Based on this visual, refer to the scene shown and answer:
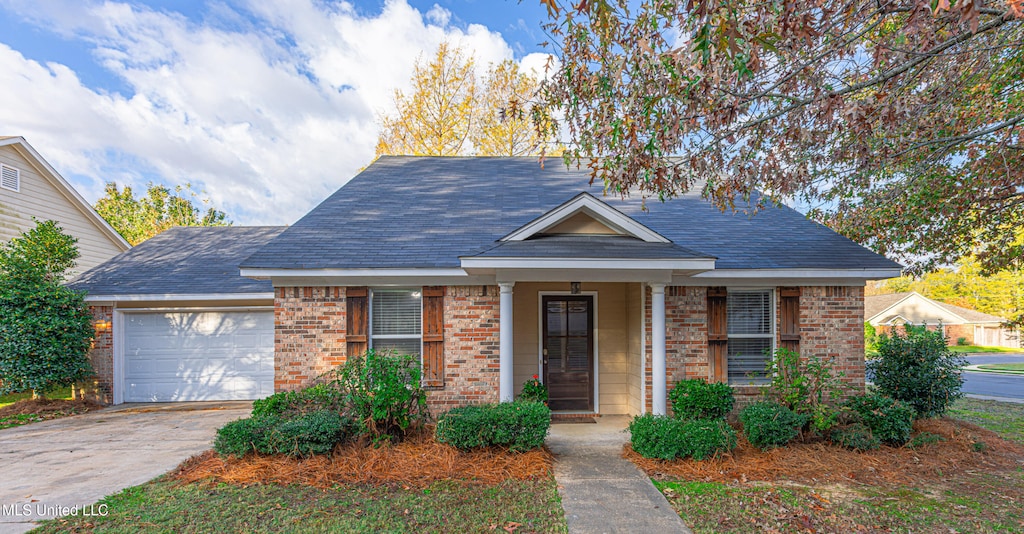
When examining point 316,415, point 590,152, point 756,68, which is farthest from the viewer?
point 316,415

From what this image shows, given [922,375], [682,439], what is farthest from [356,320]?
[922,375]

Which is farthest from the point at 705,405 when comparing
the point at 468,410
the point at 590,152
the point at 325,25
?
the point at 325,25

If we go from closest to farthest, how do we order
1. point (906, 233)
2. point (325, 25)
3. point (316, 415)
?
point (316, 415)
point (906, 233)
point (325, 25)

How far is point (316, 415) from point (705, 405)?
5457 mm

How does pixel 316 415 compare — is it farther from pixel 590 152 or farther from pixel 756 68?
pixel 756 68

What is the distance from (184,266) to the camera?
11.0 meters

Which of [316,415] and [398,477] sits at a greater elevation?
[316,415]

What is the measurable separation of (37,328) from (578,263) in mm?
10644

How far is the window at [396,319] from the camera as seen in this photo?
7352 mm

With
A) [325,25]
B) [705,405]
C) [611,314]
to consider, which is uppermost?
[325,25]

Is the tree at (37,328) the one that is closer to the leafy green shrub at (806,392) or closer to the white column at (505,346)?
the white column at (505,346)

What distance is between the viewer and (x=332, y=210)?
8742mm

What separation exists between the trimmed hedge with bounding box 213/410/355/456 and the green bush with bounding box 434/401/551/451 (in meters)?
1.41

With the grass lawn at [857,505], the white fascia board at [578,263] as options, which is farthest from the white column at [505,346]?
the grass lawn at [857,505]
